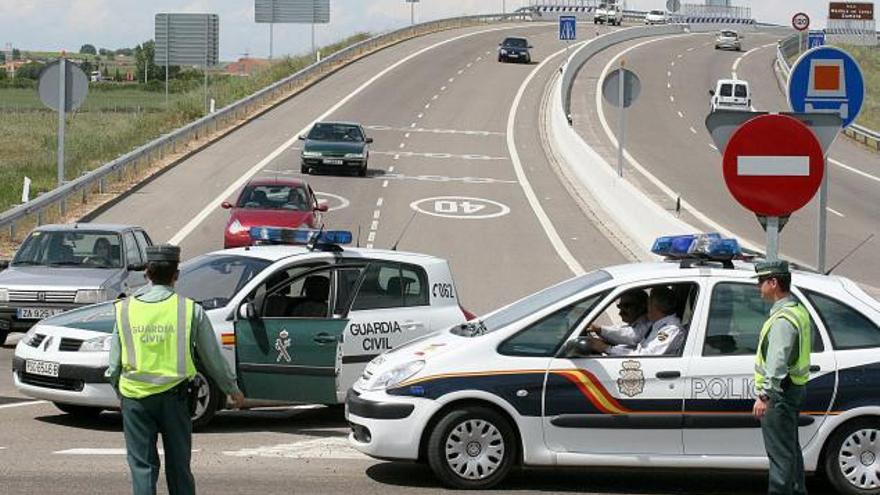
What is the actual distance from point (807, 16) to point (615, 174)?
1597 centimetres

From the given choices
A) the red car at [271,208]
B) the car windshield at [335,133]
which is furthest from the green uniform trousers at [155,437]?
the car windshield at [335,133]

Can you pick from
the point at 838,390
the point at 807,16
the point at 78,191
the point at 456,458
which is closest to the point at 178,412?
the point at 456,458

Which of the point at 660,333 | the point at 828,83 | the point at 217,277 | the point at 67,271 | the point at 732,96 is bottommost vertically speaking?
the point at 67,271

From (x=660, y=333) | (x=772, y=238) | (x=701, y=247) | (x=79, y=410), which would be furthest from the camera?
(x=79, y=410)

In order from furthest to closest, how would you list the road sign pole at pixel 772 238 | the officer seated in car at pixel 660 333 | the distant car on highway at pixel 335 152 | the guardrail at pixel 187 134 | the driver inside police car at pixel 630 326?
the distant car on highway at pixel 335 152, the guardrail at pixel 187 134, the driver inside police car at pixel 630 326, the officer seated in car at pixel 660 333, the road sign pole at pixel 772 238

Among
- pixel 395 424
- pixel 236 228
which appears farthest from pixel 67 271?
pixel 395 424

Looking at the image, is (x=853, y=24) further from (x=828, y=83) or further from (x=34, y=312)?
(x=828, y=83)

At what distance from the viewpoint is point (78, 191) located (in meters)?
31.6

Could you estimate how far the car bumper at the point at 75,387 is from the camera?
1155cm

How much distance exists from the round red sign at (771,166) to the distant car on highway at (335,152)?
29.8 metres

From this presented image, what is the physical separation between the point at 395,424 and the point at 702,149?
41.6 metres

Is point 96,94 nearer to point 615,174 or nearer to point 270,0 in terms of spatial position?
point 270,0

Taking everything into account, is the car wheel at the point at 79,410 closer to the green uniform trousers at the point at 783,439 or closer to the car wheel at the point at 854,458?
the car wheel at the point at 854,458

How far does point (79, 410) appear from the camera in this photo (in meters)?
12.4
